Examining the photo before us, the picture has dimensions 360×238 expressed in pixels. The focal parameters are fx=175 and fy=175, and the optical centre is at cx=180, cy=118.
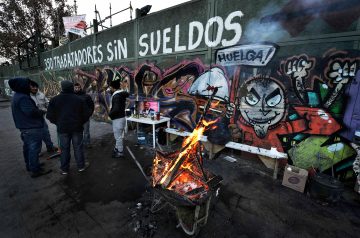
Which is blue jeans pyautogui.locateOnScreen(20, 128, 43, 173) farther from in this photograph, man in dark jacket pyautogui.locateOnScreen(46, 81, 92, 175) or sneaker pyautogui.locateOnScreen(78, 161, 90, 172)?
sneaker pyautogui.locateOnScreen(78, 161, 90, 172)

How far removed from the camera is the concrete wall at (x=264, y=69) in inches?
148

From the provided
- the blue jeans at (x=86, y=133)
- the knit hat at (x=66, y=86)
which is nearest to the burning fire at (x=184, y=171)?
the knit hat at (x=66, y=86)

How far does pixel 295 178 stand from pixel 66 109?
5348 mm

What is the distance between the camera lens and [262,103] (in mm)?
4812

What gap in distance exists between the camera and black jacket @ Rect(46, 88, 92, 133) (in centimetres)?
399

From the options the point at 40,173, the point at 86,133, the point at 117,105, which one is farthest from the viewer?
the point at 86,133

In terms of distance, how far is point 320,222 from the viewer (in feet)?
9.80

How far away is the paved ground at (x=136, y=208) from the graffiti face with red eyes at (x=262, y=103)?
4.33 ft

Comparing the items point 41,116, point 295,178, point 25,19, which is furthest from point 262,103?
point 25,19

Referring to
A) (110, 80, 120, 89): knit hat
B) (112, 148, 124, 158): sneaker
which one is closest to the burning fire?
(112, 148, 124, 158): sneaker

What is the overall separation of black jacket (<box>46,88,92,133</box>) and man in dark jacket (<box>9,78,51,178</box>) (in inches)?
13.4

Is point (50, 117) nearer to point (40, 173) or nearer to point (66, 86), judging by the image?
point (66, 86)

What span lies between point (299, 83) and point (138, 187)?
4502mm

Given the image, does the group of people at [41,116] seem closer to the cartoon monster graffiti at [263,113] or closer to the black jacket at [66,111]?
the black jacket at [66,111]
